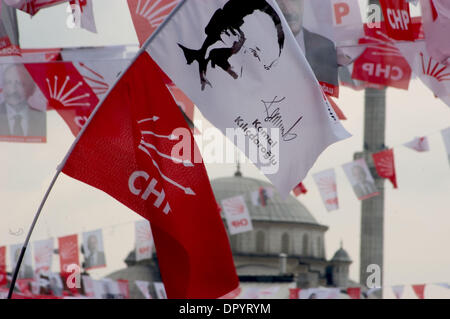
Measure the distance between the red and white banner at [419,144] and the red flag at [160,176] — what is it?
19.0 m

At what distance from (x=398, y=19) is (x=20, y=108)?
5387mm

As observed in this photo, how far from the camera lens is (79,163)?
7809 millimetres

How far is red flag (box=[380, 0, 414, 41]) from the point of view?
42.5ft

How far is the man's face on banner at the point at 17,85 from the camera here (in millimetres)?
14625

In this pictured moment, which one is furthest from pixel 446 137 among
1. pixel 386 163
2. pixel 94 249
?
pixel 94 249

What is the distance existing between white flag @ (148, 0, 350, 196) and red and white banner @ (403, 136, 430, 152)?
18654 millimetres

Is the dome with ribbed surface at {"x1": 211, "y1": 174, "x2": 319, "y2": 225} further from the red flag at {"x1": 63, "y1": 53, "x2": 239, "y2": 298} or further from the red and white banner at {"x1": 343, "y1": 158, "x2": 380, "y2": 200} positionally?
the red flag at {"x1": 63, "y1": 53, "x2": 239, "y2": 298}

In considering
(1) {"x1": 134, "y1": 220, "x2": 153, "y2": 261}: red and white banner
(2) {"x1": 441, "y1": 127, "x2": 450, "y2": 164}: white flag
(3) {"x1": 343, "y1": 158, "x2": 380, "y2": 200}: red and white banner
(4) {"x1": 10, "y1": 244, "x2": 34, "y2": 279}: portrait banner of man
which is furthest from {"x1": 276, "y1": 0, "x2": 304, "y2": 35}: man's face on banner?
(1) {"x1": 134, "y1": 220, "x2": 153, "y2": 261}: red and white banner

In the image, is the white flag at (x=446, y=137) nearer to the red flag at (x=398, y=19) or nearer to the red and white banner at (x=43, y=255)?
the red flag at (x=398, y=19)

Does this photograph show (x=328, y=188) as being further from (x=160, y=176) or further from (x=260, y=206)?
(x=260, y=206)

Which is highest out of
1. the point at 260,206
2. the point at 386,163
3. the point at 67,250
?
the point at 386,163

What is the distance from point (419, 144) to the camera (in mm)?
26594
